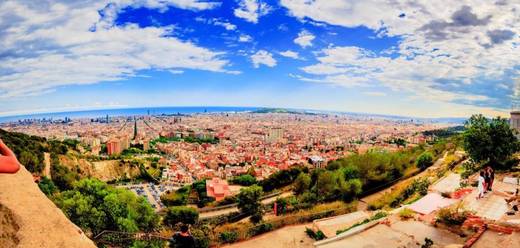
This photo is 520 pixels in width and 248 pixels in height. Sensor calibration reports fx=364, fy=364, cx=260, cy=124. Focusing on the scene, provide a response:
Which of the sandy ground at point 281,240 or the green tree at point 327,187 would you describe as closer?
the sandy ground at point 281,240

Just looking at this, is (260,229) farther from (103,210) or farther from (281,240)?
(103,210)

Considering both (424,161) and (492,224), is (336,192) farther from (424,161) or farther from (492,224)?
(492,224)

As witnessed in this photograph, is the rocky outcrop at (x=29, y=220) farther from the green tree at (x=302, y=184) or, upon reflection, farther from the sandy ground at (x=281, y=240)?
the green tree at (x=302, y=184)

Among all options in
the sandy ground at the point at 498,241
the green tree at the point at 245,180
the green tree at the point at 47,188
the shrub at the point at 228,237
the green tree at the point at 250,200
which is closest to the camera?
the sandy ground at the point at 498,241

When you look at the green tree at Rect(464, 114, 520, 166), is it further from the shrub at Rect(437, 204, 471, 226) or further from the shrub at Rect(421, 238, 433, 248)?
the shrub at Rect(421, 238, 433, 248)

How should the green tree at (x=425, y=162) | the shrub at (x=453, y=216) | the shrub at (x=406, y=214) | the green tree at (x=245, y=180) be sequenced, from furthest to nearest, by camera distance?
the green tree at (x=245, y=180)
the green tree at (x=425, y=162)
the shrub at (x=406, y=214)
the shrub at (x=453, y=216)

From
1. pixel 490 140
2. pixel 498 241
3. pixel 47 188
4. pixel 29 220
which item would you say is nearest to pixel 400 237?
pixel 498 241

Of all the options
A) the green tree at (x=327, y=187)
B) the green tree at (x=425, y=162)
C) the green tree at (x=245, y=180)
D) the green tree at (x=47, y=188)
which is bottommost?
the green tree at (x=245, y=180)

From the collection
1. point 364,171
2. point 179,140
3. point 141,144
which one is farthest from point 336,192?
point 179,140

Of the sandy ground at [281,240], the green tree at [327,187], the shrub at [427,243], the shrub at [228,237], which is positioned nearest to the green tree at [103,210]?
the shrub at [228,237]
